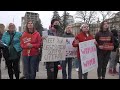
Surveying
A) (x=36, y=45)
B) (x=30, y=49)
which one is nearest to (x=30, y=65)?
(x=30, y=49)

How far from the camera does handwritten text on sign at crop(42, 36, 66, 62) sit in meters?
6.20

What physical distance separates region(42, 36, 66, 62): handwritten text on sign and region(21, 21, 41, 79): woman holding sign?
0.64 ft

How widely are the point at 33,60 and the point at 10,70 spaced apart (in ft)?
3.16

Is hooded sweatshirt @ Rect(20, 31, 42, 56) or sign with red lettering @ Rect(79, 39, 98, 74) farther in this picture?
sign with red lettering @ Rect(79, 39, 98, 74)

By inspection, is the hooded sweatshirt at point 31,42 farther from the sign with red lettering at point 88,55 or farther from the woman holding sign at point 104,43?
the woman holding sign at point 104,43

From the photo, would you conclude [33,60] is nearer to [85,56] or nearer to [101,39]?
[85,56]

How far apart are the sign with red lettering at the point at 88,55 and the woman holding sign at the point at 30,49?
3.54 ft

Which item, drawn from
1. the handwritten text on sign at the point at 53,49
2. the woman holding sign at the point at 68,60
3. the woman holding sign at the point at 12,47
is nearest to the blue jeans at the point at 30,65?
the handwritten text on sign at the point at 53,49

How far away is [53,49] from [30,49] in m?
0.61

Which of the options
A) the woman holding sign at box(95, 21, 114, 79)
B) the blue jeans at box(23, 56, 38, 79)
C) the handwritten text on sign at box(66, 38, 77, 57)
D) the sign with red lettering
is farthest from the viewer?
the handwritten text on sign at box(66, 38, 77, 57)

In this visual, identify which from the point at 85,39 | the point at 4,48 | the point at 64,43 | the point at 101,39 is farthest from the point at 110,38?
the point at 4,48

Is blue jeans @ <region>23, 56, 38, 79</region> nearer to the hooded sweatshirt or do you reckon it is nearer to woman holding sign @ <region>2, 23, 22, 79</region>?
the hooded sweatshirt

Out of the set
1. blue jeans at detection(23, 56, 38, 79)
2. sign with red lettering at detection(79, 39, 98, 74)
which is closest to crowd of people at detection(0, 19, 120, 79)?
blue jeans at detection(23, 56, 38, 79)

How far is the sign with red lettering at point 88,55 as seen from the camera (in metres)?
6.34
